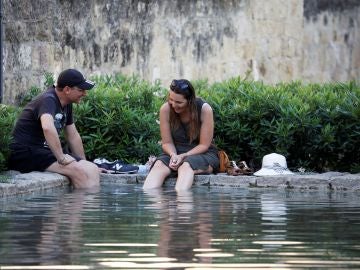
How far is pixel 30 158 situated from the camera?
14625 millimetres

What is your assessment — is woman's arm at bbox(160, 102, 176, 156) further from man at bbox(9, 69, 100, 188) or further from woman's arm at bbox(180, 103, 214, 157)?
man at bbox(9, 69, 100, 188)

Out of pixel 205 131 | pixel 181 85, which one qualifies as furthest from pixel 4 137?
pixel 205 131

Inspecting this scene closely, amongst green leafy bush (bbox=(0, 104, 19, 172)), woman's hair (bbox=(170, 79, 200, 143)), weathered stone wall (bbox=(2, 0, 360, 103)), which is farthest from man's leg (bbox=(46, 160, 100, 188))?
weathered stone wall (bbox=(2, 0, 360, 103))

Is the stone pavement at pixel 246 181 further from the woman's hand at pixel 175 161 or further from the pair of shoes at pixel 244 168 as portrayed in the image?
the pair of shoes at pixel 244 168

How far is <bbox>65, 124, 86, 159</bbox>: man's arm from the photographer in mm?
14930

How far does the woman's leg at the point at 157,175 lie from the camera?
14.5m

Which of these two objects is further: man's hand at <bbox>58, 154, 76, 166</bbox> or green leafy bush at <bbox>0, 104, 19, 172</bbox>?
man's hand at <bbox>58, 154, 76, 166</bbox>

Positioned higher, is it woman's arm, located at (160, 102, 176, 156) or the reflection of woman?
woman's arm, located at (160, 102, 176, 156)

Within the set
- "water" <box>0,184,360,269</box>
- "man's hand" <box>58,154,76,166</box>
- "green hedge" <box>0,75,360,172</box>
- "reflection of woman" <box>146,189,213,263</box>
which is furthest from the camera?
"green hedge" <box>0,75,360,172</box>

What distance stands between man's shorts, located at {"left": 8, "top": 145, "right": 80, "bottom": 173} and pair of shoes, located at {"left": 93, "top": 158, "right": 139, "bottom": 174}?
3.30 feet

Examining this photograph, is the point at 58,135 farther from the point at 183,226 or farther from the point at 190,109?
the point at 183,226

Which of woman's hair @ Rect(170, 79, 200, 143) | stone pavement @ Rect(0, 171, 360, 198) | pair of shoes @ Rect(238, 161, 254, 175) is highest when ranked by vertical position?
woman's hair @ Rect(170, 79, 200, 143)

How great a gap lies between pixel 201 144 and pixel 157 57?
7532 millimetres

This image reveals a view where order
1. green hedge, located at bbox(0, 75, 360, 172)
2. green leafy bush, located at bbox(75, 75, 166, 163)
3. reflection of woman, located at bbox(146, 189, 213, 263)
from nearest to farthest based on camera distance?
reflection of woman, located at bbox(146, 189, 213, 263) → green hedge, located at bbox(0, 75, 360, 172) → green leafy bush, located at bbox(75, 75, 166, 163)
